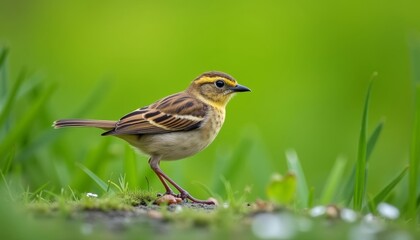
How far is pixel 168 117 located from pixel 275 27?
20.8 feet

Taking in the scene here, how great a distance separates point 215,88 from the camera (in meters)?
8.09

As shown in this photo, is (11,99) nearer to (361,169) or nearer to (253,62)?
(361,169)

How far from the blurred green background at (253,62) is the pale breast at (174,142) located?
1775mm

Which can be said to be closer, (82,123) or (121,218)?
(121,218)

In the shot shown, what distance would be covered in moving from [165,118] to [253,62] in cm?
529

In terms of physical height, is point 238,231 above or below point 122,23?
below

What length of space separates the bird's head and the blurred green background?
1297 mm

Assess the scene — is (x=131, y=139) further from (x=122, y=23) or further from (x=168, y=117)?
(x=122, y=23)

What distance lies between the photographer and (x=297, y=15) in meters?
13.7

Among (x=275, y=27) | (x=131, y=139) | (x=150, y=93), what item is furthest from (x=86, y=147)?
(x=275, y=27)

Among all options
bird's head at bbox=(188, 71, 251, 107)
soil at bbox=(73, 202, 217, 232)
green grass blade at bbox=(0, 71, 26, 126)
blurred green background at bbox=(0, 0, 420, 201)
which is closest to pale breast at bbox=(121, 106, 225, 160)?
bird's head at bbox=(188, 71, 251, 107)

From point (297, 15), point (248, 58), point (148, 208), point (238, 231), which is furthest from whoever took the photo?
point (297, 15)

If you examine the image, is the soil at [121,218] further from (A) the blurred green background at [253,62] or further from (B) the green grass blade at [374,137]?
(A) the blurred green background at [253,62]

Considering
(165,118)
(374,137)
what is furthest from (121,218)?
(165,118)
